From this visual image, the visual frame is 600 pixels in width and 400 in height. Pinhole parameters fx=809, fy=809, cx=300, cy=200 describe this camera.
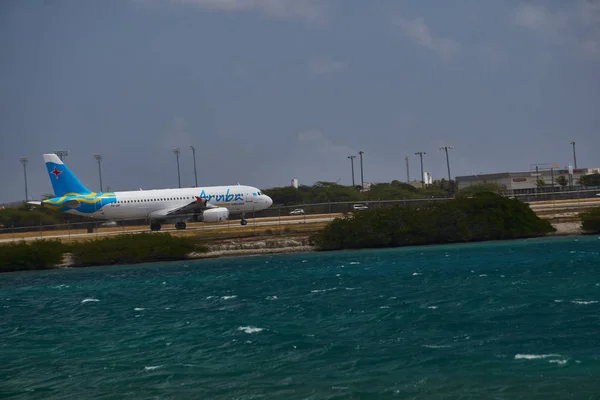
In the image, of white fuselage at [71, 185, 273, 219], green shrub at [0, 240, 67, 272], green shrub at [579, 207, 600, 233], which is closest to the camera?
green shrub at [0, 240, 67, 272]

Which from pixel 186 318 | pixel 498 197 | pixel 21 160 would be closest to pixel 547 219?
pixel 498 197

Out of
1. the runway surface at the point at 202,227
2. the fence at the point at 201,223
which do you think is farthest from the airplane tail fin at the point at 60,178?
the runway surface at the point at 202,227

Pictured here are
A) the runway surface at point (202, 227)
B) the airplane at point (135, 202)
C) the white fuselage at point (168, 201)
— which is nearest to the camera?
the runway surface at point (202, 227)

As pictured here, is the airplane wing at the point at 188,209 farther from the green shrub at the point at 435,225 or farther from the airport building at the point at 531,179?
the airport building at the point at 531,179

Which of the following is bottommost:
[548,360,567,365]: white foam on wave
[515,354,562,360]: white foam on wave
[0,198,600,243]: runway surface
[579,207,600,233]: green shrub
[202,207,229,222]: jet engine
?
[548,360,567,365]: white foam on wave

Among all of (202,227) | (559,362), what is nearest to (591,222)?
(202,227)

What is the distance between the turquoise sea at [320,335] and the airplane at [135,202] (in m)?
31.0

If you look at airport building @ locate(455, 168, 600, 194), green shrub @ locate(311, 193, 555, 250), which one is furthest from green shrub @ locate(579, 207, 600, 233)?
airport building @ locate(455, 168, 600, 194)

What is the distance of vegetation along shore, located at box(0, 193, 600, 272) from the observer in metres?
59.2

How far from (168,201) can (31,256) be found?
1987 centimetres

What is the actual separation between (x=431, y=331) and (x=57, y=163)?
193 feet

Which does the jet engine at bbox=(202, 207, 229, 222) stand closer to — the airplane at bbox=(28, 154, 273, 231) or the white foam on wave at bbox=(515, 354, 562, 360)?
the airplane at bbox=(28, 154, 273, 231)

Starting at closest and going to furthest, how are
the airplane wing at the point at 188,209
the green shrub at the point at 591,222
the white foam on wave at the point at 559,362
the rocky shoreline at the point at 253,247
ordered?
the white foam on wave at the point at 559,362 → the rocky shoreline at the point at 253,247 → the green shrub at the point at 591,222 → the airplane wing at the point at 188,209

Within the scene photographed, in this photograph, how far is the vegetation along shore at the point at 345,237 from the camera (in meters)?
59.2
